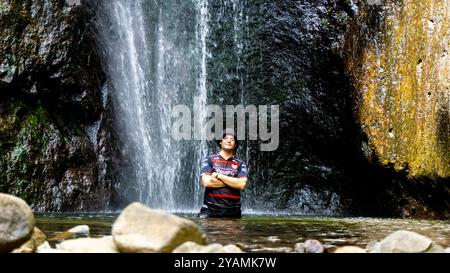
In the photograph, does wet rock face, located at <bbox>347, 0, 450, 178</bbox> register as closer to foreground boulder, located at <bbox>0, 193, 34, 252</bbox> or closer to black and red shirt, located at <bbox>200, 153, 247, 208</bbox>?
black and red shirt, located at <bbox>200, 153, 247, 208</bbox>

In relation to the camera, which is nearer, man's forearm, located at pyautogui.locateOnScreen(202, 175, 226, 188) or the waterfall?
man's forearm, located at pyautogui.locateOnScreen(202, 175, 226, 188)

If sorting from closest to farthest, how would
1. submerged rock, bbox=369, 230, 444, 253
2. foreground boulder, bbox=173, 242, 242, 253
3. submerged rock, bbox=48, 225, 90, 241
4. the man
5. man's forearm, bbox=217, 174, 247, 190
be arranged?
foreground boulder, bbox=173, 242, 242, 253 < submerged rock, bbox=369, 230, 444, 253 < submerged rock, bbox=48, 225, 90, 241 < man's forearm, bbox=217, 174, 247, 190 < the man

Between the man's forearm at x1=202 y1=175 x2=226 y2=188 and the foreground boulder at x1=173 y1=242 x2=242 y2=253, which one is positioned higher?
the man's forearm at x1=202 y1=175 x2=226 y2=188

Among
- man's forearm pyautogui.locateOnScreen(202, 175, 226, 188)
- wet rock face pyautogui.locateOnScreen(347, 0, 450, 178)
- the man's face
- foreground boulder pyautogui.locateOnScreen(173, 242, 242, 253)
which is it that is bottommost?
foreground boulder pyautogui.locateOnScreen(173, 242, 242, 253)

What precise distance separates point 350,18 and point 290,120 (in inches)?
108

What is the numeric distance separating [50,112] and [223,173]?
16.6ft

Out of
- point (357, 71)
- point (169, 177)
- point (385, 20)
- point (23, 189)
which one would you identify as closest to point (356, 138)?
point (357, 71)

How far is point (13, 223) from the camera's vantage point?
130 inches

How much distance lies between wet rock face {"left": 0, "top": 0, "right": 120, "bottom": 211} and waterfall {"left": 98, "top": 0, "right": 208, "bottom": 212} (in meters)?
0.99

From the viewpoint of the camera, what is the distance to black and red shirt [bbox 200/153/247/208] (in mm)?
6402

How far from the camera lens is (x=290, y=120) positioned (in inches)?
502

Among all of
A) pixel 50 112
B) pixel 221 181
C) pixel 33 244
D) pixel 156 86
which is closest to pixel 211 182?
pixel 221 181

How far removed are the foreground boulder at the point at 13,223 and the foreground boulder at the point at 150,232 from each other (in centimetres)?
63

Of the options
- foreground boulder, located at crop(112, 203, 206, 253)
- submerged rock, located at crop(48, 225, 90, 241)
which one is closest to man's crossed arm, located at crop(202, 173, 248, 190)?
submerged rock, located at crop(48, 225, 90, 241)
